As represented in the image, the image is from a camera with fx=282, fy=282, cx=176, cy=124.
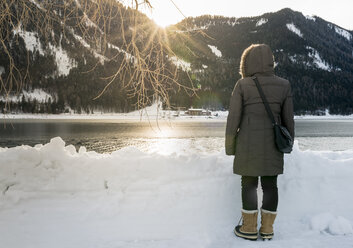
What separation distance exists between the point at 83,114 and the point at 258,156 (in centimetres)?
10444

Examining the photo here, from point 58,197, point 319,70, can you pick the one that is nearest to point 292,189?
point 58,197

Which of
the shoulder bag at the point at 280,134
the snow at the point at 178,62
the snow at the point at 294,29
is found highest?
the snow at the point at 294,29

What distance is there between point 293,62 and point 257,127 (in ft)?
506

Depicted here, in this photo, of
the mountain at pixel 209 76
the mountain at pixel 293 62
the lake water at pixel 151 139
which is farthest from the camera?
the mountain at pixel 293 62

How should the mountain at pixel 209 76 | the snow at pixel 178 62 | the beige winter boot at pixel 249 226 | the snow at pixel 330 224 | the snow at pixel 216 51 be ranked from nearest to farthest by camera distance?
the beige winter boot at pixel 249 226 → the snow at pixel 330 224 → the snow at pixel 178 62 → the mountain at pixel 209 76 → the snow at pixel 216 51

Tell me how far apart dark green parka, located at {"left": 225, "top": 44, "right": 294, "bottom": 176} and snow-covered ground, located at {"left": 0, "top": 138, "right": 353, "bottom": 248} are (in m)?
0.72

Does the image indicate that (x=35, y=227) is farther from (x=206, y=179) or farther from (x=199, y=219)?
(x=206, y=179)

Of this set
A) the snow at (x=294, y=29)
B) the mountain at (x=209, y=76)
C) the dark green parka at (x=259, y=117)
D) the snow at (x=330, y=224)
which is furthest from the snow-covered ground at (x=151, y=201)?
the snow at (x=294, y=29)

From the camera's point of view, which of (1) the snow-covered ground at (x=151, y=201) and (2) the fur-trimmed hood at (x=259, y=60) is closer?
(2) the fur-trimmed hood at (x=259, y=60)

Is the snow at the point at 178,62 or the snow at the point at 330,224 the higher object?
the snow at the point at 178,62

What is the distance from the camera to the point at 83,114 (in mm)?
101125

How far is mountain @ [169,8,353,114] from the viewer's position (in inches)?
4469

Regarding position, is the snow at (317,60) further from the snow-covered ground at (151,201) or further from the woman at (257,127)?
the woman at (257,127)

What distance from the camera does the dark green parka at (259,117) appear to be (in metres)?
2.47
